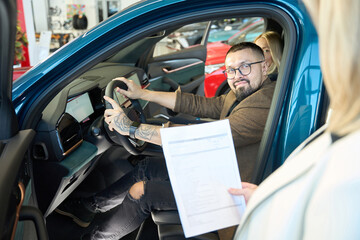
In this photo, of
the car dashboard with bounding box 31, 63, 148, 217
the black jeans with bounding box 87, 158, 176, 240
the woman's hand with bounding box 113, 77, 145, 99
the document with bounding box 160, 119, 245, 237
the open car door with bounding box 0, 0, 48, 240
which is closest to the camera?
the open car door with bounding box 0, 0, 48, 240

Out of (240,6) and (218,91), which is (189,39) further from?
(240,6)

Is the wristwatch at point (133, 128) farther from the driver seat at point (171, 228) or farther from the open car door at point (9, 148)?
the open car door at point (9, 148)

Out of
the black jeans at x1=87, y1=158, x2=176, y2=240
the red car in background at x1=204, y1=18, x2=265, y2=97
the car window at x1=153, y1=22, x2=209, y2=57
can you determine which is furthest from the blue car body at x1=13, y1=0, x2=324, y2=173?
the car window at x1=153, y1=22, x2=209, y2=57

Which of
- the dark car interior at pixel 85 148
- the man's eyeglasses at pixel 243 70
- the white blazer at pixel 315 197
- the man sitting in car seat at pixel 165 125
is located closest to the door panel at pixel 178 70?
the dark car interior at pixel 85 148

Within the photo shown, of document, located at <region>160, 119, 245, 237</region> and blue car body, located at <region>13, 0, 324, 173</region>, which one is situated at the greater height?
blue car body, located at <region>13, 0, 324, 173</region>

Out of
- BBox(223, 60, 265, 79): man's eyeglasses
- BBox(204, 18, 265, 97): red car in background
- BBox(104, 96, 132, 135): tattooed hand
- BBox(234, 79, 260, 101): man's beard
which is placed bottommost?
BBox(204, 18, 265, 97): red car in background

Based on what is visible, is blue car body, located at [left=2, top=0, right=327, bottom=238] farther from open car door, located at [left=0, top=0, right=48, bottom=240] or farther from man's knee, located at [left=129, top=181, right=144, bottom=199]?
man's knee, located at [left=129, top=181, right=144, bottom=199]

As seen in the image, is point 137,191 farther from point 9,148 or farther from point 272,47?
point 272,47

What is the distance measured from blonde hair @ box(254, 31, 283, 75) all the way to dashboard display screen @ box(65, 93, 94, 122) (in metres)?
1.04

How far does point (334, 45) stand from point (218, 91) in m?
4.01

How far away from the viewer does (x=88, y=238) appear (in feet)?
5.41

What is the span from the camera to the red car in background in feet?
14.7

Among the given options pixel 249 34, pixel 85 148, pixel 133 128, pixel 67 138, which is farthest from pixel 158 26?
pixel 249 34

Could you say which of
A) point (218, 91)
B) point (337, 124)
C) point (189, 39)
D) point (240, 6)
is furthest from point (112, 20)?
point (189, 39)
